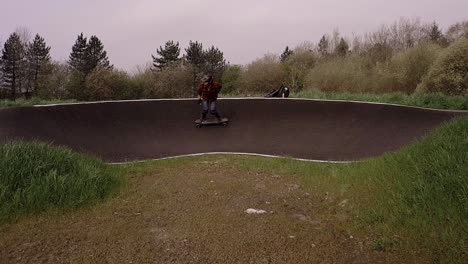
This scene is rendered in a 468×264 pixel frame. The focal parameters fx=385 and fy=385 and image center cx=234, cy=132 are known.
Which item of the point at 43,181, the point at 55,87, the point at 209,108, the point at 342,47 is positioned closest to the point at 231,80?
the point at 342,47

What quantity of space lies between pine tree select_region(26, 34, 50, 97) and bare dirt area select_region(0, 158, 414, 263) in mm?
31261

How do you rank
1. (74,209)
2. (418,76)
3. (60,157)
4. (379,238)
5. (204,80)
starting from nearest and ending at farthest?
(379,238), (74,209), (60,157), (204,80), (418,76)

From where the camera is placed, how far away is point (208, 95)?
944 centimetres

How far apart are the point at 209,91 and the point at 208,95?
11 centimetres

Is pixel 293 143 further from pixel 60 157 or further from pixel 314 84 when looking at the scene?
pixel 314 84

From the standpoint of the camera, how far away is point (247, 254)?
3.69 metres

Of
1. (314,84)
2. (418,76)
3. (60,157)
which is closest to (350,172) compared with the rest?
(60,157)

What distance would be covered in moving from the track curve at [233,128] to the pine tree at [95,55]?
3065cm

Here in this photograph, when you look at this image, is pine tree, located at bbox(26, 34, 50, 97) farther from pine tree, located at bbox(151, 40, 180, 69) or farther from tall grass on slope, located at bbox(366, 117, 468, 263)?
tall grass on slope, located at bbox(366, 117, 468, 263)

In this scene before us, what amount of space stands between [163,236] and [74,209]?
1475 mm

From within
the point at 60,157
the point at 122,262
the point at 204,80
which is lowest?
the point at 122,262

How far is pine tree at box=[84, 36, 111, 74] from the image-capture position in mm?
37938

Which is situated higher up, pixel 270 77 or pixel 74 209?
pixel 270 77

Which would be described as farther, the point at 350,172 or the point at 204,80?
the point at 204,80
